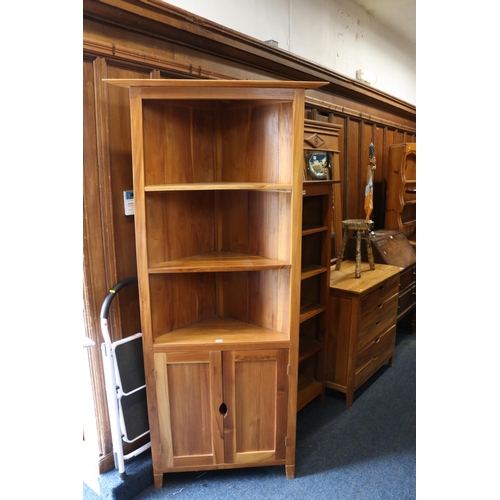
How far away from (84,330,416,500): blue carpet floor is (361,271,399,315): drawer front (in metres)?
0.69

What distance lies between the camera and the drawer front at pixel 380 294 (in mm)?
2621

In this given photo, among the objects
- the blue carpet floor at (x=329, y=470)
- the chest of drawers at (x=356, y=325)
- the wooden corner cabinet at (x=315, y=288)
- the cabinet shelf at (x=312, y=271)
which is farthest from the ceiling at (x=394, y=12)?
the blue carpet floor at (x=329, y=470)

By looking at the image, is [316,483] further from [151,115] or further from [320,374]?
[151,115]

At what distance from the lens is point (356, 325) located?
8.35 feet

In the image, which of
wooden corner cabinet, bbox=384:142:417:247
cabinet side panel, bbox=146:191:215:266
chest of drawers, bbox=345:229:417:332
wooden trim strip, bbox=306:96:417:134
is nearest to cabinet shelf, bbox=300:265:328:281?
cabinet side panel, bbox=146:191:215:266

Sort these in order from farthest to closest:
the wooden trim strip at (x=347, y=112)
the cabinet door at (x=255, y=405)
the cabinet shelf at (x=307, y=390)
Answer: the wooden trim strip at (x=347, y=112) < the cabinet shelf at (x=307, y=390) < the cabinet door at (x=255, y=405)

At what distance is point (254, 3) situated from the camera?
7.77 ft

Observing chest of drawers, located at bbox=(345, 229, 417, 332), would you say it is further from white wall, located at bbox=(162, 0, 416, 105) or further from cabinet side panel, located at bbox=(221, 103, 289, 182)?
cabinet side panel, located at bbox=(221, 103, 289, 182)

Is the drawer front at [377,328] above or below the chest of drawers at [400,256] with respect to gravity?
below

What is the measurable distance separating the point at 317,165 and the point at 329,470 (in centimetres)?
174

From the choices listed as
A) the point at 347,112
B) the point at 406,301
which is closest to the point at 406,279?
the point at 406,301

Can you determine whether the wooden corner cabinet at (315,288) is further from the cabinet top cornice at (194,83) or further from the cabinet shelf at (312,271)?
the cabinet top cornice at (194,83)

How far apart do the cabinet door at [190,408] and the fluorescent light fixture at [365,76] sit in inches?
116
